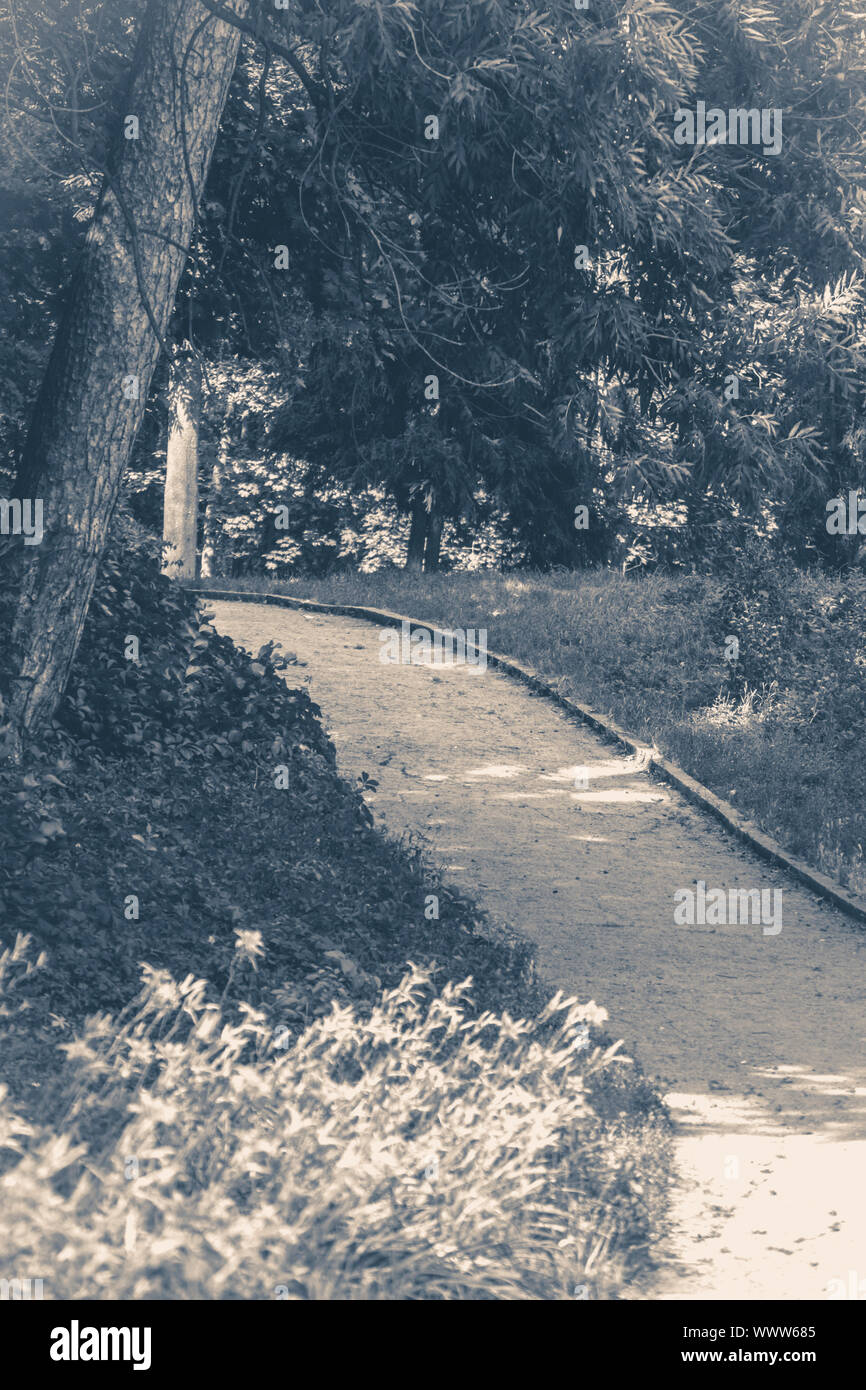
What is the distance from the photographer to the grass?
38.3 feet

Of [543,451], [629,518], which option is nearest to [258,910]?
[543,451]

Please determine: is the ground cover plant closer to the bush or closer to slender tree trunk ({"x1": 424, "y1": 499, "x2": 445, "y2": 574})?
the bush

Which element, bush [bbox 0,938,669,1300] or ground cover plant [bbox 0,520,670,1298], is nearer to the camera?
bush [bbox 0,938,669,1300]

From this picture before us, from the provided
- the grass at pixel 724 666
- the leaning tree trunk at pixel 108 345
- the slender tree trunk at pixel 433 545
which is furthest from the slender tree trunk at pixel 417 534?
the leaning tree trunk at pixel 108 345

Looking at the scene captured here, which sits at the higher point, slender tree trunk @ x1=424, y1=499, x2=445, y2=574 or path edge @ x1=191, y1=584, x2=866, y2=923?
slender tree trunk @ x1=424, y1=499, x2=445, y2=574

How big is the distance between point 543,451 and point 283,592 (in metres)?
7.03

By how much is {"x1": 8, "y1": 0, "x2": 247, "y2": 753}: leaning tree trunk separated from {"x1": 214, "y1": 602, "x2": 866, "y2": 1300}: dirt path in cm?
299

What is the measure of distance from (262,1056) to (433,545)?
79.9 ft

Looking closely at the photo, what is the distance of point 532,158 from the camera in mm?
10609

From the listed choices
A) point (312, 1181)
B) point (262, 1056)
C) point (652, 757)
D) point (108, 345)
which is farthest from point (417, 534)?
point (312, 1181)

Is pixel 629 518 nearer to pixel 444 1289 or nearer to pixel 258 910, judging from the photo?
pixel 258 910

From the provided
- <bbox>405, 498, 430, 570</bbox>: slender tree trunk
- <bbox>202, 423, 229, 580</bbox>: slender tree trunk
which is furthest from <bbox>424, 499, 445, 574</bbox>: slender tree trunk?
<bbox>202, 423, 229, 580</bbox>: slender tree trunk

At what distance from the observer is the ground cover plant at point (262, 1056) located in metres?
4.09

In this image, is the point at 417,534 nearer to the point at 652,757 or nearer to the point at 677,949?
the point at 652,757
